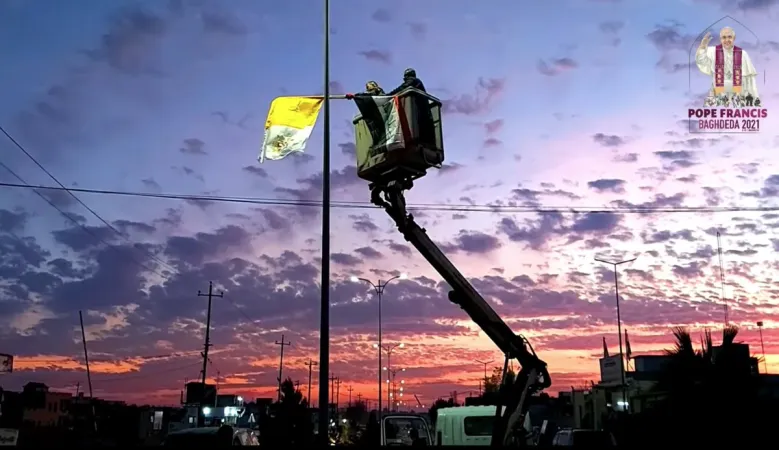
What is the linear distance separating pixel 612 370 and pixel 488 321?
4636 cm

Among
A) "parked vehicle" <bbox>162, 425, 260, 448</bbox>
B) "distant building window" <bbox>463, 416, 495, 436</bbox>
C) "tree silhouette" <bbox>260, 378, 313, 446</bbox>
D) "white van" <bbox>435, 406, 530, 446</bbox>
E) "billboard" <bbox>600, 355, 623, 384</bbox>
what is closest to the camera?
"parked vehicle" <bbox>162, 425, 260, 448</bbox>

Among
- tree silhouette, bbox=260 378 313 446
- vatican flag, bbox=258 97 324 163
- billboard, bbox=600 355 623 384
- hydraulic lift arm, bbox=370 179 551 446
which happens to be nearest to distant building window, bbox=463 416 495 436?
tree silhouette, bbox=260 378 313 446

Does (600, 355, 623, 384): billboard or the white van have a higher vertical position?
(600, 355, 623, 384): billboard

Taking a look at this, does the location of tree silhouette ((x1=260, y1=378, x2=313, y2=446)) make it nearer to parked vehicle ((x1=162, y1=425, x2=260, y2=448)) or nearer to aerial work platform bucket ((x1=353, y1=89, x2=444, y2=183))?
parked vehicle ((x1=162, y1=425, x2=260, y2=448))

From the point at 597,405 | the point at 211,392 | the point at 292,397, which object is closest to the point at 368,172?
the point at 292,397

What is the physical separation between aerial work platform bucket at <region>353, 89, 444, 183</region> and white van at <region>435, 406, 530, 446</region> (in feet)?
37.3

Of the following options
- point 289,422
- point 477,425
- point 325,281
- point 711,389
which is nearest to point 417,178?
point 325,281

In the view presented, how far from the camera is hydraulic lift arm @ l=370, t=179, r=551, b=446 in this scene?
1245cm

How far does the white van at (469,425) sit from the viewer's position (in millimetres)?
21531

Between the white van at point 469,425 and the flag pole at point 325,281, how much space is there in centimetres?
Result: 919

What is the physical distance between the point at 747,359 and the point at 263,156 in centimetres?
924

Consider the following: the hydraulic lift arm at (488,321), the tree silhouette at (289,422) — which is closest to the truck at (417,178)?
the hydraulic lift arm at (488,321)

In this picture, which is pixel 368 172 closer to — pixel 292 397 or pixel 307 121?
pixel 307 121

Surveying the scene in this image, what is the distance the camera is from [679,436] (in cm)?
1112
